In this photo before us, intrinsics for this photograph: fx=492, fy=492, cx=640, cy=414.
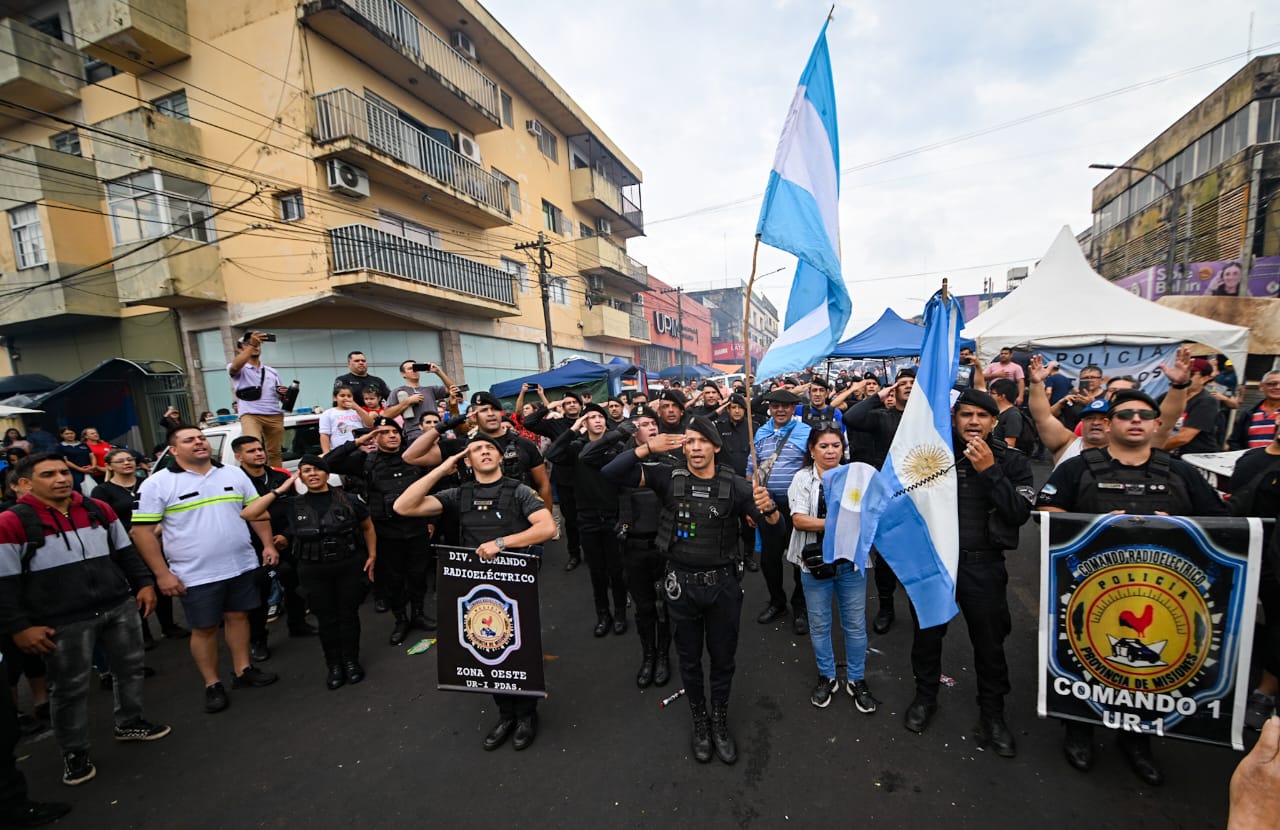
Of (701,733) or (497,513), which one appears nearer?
(701,733)

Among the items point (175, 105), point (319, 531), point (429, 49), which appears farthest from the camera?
point (429, 49)

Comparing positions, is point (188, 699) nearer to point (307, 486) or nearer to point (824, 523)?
point (307, 486)

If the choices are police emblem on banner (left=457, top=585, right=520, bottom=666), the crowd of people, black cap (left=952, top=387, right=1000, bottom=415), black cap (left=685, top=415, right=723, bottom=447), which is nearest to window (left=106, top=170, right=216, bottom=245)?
the crowd of people

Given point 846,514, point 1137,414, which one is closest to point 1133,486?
point 1137,414

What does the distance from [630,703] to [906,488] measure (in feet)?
8.03

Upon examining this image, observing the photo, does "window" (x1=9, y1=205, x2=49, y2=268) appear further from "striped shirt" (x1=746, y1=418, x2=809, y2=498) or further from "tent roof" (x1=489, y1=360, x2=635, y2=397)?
"striped shirt" (x1=746, y1=418, x2=809, y2=498)

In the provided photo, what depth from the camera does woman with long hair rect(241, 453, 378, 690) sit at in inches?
155

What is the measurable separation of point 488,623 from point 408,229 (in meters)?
14.0

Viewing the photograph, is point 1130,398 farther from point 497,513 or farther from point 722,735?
point 497,513

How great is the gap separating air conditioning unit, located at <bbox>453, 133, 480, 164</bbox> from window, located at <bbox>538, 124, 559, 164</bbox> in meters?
5.28

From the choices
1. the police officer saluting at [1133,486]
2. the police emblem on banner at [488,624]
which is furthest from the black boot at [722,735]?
the police officer saluting at [1133,486]

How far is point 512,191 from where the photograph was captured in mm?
18984

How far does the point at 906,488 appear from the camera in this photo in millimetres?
3070

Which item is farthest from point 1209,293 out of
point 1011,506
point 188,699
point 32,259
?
point 32,259
